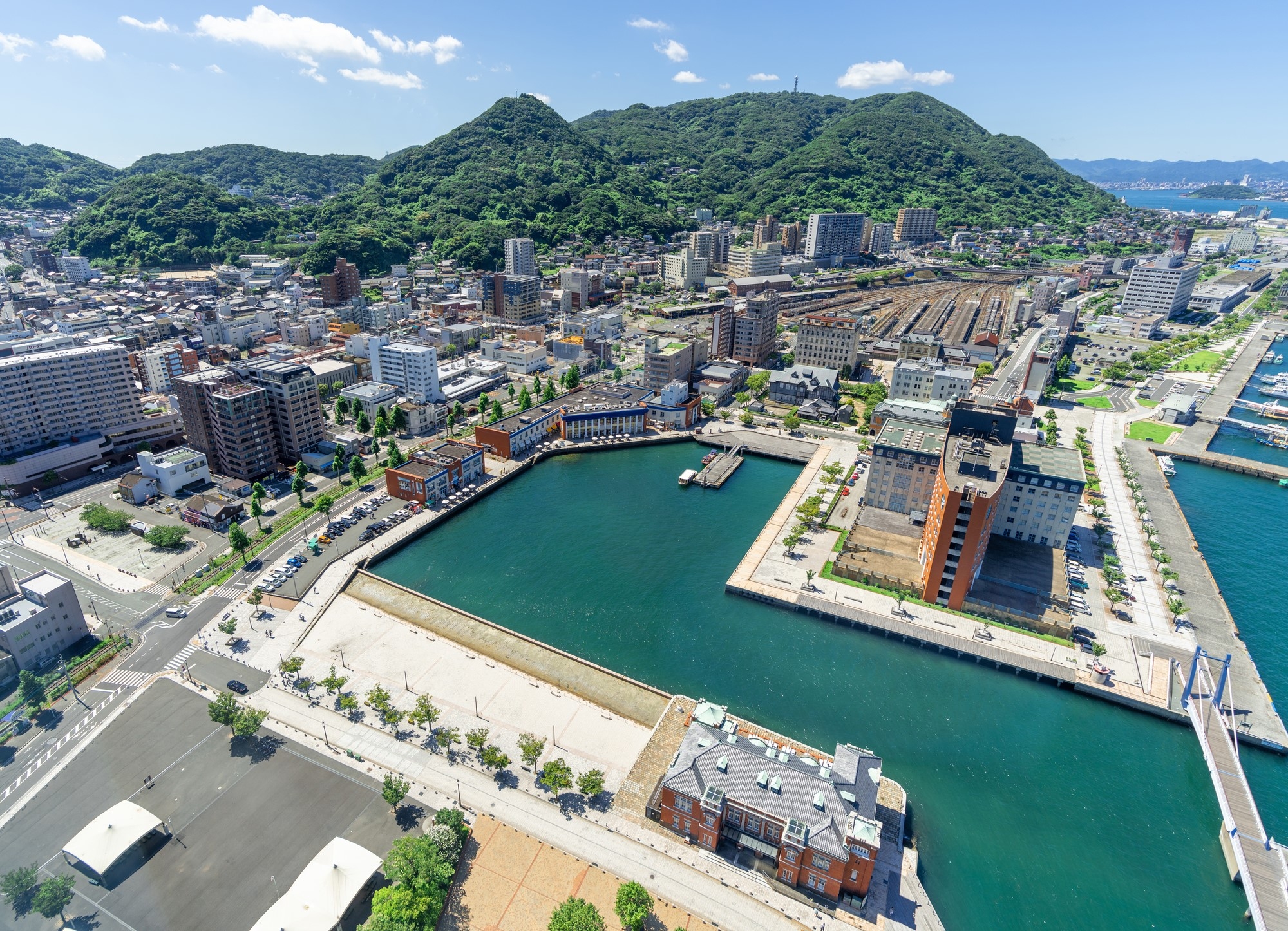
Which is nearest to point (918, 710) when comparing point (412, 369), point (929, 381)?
point (929, 381)

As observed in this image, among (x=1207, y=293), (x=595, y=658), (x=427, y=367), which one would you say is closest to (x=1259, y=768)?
(x=595, y=658)

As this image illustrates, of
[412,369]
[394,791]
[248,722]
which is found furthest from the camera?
[412,369]

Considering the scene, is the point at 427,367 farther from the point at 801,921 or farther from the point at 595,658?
the point at 801,921

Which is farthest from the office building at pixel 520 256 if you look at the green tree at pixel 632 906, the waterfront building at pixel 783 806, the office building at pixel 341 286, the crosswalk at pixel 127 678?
Answer: the green tree at pixel 632 906

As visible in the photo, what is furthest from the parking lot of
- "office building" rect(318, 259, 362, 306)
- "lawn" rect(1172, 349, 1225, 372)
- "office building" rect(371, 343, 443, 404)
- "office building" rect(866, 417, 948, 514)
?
"lawn" rect(1172, 349, 1225, 372)

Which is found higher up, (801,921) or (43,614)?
(43,614)

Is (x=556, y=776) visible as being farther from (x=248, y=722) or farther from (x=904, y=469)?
(x=904, y=469)

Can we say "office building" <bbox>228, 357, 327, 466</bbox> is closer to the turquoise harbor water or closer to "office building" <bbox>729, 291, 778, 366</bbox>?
the turquoise harbor water
